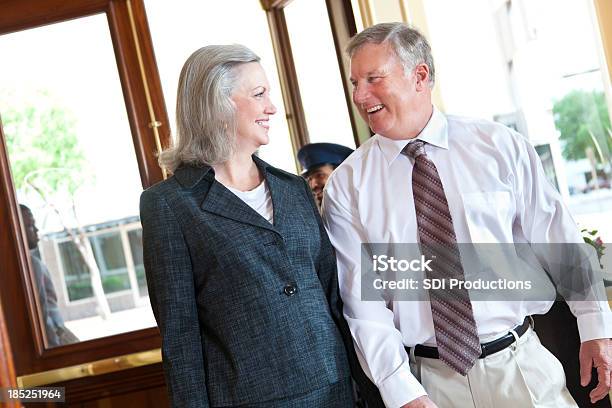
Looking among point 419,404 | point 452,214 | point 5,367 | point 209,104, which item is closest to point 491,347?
point 419,404

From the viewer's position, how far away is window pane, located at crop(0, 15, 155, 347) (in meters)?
3.17

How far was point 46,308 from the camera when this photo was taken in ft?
10.4

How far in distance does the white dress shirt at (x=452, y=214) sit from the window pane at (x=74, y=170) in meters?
1.45

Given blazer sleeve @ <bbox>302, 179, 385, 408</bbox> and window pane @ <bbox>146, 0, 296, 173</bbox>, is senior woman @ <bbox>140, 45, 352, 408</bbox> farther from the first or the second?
window pane @ <bbox>146, 0, 296, 173</bbox>

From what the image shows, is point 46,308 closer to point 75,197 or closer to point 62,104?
point 75,197

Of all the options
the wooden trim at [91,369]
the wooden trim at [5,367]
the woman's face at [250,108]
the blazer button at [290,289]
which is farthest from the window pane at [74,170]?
the wooden trim at [5,367]

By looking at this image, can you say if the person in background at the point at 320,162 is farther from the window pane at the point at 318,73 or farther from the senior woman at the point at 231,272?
the senior woman at the point at 231,272

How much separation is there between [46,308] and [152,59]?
3.50ft

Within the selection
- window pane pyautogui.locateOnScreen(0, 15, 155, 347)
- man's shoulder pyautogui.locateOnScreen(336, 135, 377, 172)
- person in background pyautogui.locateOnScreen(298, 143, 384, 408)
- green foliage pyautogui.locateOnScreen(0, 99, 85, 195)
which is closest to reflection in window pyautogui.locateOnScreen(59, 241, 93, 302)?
window pane pyautogui.locateOnScreen(0, 15, 155, 347)

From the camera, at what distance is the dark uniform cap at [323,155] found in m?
2.90

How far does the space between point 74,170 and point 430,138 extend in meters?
1.74

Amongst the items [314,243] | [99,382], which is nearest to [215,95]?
[314,243]

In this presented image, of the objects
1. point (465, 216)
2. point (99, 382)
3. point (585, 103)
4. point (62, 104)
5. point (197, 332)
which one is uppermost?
point (62, 104)

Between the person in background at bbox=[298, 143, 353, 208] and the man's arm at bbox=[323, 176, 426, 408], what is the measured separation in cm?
83
